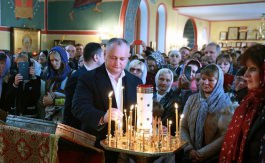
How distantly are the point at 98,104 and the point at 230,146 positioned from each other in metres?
0.90

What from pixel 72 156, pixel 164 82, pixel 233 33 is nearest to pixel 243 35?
pixel 233 33

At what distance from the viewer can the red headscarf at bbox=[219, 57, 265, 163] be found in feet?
5.66

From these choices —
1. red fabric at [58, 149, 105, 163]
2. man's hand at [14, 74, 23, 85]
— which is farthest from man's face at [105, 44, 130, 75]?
man's hand at [14, 74, 23, 85]

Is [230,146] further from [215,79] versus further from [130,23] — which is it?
[130,23]

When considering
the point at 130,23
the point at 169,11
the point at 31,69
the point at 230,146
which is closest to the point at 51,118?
the point at 31,69

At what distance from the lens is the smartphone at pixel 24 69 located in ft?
12.5

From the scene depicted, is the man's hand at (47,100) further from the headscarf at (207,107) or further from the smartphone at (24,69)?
the headscarf at (207,107)

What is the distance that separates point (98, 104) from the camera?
2.28 metres

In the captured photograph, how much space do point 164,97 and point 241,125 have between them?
1.63 metres

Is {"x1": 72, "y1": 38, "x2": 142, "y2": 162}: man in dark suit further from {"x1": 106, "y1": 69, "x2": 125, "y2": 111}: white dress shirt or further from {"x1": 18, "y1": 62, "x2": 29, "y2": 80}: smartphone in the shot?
{"x1": 18, "y1": 62, "x2": 29, "y2": 80}: smartphone

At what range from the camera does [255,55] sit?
1.74 metres

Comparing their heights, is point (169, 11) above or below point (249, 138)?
above

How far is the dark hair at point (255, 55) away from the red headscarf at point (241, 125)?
0.23 feet

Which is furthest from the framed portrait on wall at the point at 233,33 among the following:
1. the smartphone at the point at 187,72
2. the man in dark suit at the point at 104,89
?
the man in dark suit at the point at 104,89
